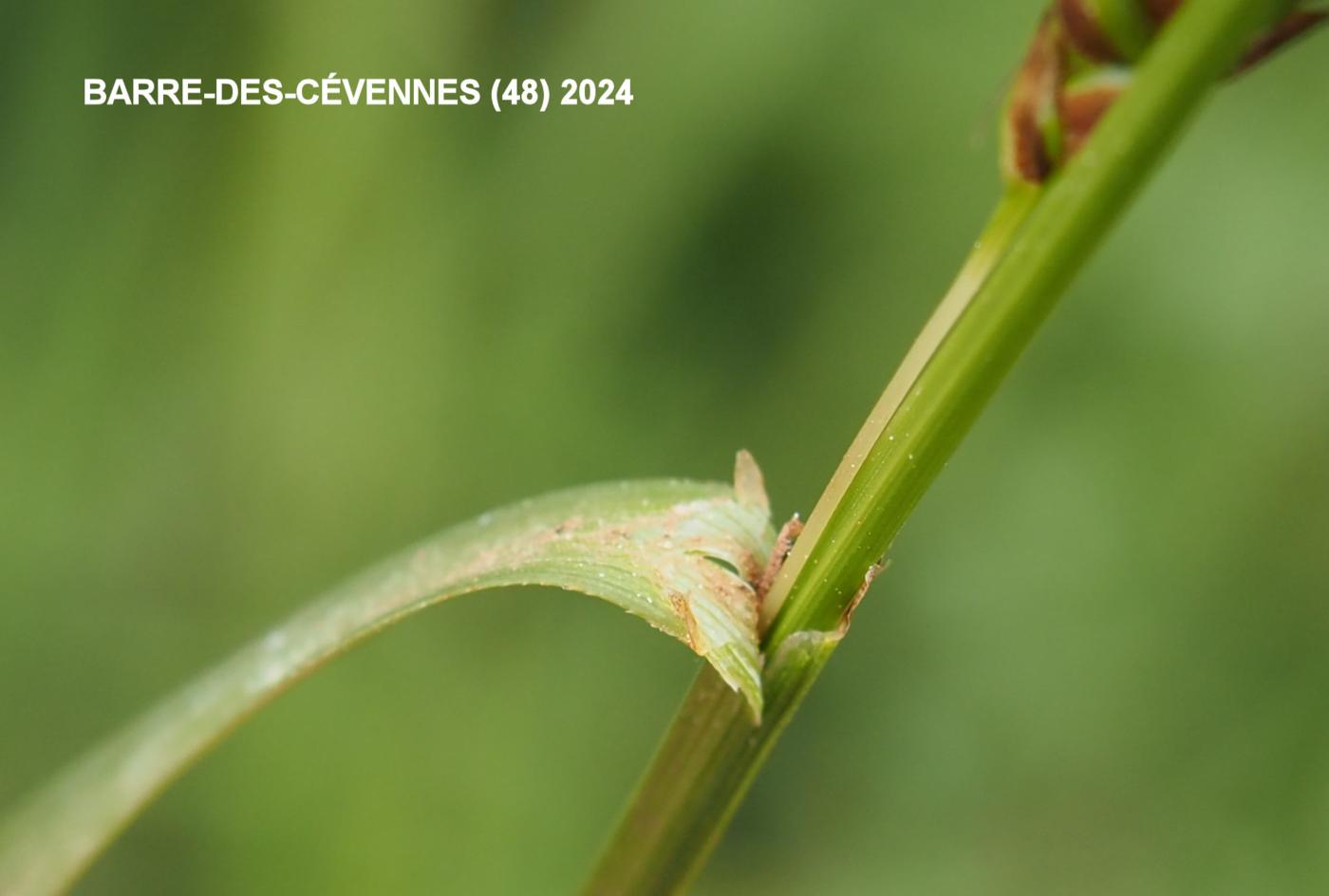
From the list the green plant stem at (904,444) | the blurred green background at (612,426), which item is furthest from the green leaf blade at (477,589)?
the blurred green background at (612,426)

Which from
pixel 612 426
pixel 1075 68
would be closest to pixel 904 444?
pixel 1075 68

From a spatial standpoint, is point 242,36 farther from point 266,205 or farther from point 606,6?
point 606,6

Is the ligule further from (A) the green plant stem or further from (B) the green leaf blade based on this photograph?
(B) the green leaf blade

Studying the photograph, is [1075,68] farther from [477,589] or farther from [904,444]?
[477,589]

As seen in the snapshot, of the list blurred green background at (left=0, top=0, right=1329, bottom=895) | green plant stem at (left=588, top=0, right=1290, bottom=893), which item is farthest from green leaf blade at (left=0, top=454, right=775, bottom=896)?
blurred green background at (left=0, top=0, right=1329, bottom=895)

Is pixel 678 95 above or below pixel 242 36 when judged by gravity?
above

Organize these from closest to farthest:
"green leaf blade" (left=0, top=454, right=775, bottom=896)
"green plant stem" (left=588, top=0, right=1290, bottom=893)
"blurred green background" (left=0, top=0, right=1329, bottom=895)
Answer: "green plant stem" (left=588, top=0, right=1290, bottom=893), "green leaf blade" (left=0, top=454, right=775, bottom=896), "blurred green background" (left=0, top=0, right=1329, bottom=895)

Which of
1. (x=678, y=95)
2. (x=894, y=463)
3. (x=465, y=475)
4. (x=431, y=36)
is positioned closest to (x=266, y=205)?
(x=431, y=36)

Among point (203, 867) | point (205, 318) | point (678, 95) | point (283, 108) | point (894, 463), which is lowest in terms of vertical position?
point (203, 867)
